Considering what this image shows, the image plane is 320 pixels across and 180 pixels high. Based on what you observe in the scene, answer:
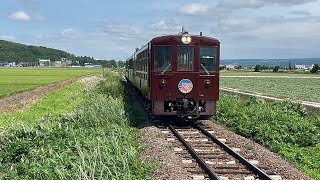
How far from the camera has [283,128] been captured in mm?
14047

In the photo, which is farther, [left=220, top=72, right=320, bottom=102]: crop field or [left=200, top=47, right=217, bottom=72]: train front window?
[left=220, top=72, right=320, bottom=102]: crop field

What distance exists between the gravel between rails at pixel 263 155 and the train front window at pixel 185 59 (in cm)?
238

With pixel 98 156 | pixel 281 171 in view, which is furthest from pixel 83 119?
pixel 281 171

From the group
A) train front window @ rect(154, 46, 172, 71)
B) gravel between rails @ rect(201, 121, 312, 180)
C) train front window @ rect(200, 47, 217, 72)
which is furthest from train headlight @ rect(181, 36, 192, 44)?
gravel between rails @ rect(201, 121, 312, 180)

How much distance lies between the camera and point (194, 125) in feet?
54.2

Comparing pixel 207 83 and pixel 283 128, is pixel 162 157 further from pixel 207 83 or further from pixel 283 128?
pixel 207 83

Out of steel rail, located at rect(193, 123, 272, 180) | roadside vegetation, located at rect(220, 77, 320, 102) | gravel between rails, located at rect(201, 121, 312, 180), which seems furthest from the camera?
roadside vegetation, located at rect(220, 77, 320, 102)

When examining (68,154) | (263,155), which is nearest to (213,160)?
(263,155)

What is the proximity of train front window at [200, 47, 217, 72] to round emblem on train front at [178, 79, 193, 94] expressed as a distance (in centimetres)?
61

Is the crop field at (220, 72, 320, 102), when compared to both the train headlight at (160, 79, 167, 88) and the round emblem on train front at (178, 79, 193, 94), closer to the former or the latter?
the round emblem on train front at (178, 79, 193, 94)

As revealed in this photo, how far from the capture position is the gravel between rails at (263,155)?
9.14 m

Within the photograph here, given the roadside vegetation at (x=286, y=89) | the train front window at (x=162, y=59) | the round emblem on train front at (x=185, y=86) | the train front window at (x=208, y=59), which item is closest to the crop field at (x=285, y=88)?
the roadside vegetation at (x=286, y=89)

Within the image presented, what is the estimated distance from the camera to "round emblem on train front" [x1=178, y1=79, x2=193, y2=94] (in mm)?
15703

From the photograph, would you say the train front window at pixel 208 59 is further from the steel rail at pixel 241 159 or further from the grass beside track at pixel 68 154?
the grass beside track at pixel 68 154
